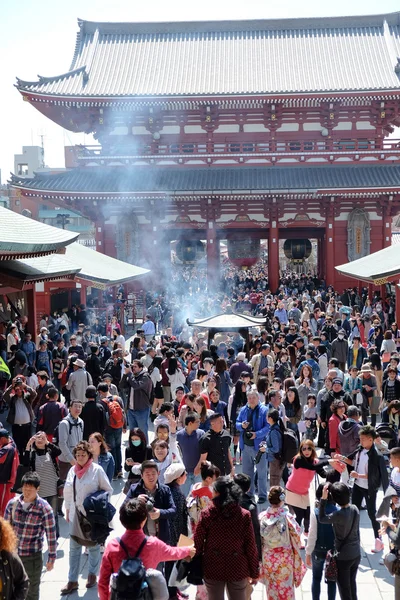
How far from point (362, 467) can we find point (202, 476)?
212 cm

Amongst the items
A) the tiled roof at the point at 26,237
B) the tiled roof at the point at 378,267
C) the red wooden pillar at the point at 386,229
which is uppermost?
the red wooden pillar at the point at 386,229

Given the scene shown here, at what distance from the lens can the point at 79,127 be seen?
99.6ft

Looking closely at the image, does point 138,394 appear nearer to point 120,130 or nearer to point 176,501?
point 176,501

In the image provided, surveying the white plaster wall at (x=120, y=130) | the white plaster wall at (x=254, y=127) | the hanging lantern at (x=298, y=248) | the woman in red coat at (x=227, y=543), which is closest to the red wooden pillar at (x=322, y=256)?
the hanging lantern at (x=298, y=248)

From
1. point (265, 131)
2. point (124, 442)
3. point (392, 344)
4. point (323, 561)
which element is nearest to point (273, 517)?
point (323, 561)

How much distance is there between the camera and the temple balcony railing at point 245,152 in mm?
28609

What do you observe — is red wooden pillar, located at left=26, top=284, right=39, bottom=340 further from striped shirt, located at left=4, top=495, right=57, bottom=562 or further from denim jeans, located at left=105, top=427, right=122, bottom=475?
striped shirt, located at left=4, top=495, right=57, bottom=562

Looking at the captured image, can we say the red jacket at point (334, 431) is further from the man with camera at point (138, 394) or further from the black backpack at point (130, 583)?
the black backpack at point (130, 583)

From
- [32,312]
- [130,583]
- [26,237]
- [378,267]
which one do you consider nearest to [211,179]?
[378,267]

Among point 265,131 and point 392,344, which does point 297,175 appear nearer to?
point 265,131

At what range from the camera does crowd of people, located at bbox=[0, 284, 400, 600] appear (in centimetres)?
518

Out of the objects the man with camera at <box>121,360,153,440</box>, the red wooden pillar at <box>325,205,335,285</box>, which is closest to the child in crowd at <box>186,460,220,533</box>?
the man with camera at <box>121,360,153,440</box>

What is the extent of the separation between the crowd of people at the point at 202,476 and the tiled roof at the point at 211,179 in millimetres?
15192

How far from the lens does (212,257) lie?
29094 millimetres
